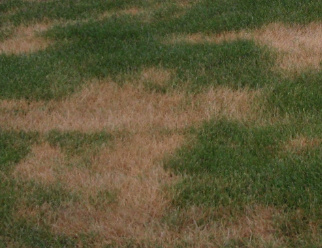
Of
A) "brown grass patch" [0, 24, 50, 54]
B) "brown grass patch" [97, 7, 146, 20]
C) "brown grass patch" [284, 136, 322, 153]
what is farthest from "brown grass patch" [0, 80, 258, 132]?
"brown grass patch" [97, 7, 146, 20]

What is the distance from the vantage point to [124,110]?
8.40 metres

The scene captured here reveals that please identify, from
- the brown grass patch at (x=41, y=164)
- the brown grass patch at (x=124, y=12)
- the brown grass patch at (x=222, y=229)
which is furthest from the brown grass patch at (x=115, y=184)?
the brown grass patch at (x=124, y=12)

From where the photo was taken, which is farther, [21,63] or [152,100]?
[21,63]

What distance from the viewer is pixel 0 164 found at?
7062mm

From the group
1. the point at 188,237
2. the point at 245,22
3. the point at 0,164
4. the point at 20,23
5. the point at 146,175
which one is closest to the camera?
the point at 188,237

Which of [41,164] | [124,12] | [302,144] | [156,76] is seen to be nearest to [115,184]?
[41,164]

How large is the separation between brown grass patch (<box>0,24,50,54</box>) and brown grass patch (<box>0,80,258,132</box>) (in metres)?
2.65

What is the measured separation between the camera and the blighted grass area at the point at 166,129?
5.71m

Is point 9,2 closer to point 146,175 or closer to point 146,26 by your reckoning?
point 146,26

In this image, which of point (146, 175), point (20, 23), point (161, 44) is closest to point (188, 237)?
point (146, 175)

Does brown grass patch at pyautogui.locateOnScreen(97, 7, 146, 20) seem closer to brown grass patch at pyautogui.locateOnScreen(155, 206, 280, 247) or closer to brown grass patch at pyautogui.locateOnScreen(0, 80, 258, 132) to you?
brown grass patch at pyautogui.locateOnScreen(0, 80, 258, 132)

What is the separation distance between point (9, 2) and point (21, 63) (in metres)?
5.70

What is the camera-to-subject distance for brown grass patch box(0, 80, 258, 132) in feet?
26.0

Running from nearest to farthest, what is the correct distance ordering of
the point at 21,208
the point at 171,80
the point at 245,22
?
1. the point at 21,208
2. the point at 171,80
3. the point at 245,22
